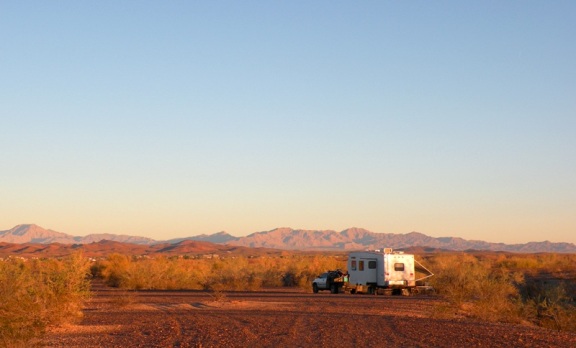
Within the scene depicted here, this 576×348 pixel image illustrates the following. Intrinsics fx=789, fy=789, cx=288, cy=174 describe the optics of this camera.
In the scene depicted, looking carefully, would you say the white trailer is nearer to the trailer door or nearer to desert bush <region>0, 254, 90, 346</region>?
the trailer door

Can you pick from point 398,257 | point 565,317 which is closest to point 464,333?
point 565,317

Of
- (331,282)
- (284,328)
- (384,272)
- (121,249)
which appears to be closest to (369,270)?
(384,272)

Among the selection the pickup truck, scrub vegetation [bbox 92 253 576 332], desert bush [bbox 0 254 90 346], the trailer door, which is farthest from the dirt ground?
the pickup truck

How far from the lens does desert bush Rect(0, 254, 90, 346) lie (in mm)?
18594

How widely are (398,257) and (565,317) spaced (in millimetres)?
13897

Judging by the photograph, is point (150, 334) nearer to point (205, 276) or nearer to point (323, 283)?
point (323, 283)

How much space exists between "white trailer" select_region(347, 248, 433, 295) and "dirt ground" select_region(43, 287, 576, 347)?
24.0 ft

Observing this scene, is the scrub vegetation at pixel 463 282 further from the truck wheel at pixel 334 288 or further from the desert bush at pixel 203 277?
the truck wheel at pixel 334 288

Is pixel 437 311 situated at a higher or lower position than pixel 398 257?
lower

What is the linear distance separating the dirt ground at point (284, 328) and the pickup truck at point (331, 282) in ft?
32.4

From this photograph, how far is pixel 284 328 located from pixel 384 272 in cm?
1902

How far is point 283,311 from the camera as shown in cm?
2997

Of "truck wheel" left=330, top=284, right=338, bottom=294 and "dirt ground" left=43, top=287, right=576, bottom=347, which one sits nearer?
"dirt ground" left=43, top=287, right=576, bottom=347

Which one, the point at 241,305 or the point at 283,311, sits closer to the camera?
the point at 283,311
